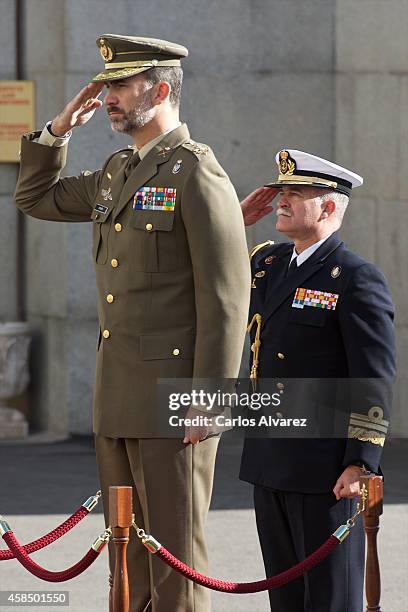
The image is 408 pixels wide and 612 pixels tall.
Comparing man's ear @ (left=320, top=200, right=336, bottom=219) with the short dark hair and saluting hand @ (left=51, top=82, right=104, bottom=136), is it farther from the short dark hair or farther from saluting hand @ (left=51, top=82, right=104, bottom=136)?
saluting hand @ (left=51, top=82, right=104, bottom=136)

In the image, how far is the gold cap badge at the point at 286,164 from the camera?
4.43m

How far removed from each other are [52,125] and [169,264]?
0.64 meters

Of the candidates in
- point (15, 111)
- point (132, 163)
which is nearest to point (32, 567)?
point (132, 163)

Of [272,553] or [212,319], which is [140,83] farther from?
[272,553]

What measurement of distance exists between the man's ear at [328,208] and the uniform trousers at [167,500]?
0.78m

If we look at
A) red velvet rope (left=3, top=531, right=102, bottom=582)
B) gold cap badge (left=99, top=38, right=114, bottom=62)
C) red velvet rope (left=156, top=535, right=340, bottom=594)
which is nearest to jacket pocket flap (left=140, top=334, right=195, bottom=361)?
red velvet rope (left=156, top=535, right=340, bottom=594)

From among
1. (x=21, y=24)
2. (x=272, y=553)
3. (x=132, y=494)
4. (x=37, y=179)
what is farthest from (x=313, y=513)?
(x=21, y=24)

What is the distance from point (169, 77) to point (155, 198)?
1.25ft

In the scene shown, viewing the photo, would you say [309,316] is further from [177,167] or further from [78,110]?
[78,110]

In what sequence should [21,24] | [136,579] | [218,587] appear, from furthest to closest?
[21,24] → [136,579] → [218,587]

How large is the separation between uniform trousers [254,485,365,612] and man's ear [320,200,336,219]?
871 millimetres

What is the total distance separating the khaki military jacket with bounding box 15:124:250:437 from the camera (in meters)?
4.11

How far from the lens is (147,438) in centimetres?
419

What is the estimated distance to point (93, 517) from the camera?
23.9 feet
